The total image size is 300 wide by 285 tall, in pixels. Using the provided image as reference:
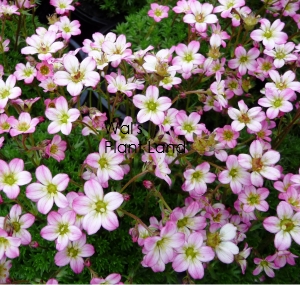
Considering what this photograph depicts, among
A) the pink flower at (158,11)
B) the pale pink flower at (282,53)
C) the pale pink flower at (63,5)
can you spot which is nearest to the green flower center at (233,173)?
the pale pink flower at (282,53)

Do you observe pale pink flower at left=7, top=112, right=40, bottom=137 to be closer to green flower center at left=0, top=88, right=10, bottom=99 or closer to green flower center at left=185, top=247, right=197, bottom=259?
green flower center at left=0, top=88, right=10, bottom=99

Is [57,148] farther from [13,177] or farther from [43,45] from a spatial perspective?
[43,45]

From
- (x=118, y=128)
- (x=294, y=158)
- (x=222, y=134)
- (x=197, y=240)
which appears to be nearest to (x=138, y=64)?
(x=118, y=128)

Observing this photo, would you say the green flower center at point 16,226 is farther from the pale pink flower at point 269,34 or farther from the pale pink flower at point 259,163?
the pale pink flower at point 269,34

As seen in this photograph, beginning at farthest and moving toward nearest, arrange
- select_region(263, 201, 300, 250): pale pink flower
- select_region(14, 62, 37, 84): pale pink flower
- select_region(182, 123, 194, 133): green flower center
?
select_region(14, 62, 37, 84): pale pink flower → select_region(182, 123, 194, 133): green flower center → select_region(263, 201, 300, 250): pale pink flower

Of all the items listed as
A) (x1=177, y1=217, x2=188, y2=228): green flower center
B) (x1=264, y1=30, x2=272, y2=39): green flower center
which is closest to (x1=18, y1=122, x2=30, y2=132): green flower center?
(x1=177, y1=217, x2=188, y2=228): green flower center

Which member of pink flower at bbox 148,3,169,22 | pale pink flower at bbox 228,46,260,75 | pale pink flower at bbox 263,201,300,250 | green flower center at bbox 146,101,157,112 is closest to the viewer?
pale pink flower at bbox 263,201,300,250
